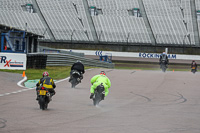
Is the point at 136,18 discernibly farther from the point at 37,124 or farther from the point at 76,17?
the point at 37,124

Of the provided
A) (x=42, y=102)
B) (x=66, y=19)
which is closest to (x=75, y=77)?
(x=42, y=102)

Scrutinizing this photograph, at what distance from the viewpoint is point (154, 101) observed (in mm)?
13617

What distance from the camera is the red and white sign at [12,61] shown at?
24.3 m

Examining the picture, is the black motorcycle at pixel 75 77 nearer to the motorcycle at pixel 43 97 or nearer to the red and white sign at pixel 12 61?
the motorcycle at pixel 43 97

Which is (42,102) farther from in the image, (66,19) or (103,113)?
(66,19)

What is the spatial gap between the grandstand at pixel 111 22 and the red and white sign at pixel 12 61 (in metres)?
30.1

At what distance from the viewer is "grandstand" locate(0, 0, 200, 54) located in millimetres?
55706

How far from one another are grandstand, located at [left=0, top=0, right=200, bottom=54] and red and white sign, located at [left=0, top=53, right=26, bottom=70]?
98.8ft

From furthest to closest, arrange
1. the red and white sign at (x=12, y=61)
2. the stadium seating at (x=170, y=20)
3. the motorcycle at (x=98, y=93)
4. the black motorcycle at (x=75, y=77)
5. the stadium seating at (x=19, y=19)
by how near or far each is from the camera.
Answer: the stadium seating at (x=19, y=19), the stadium seating at (x=170, y=20), the red and white sign at (x=12, y=61), the black motorcycle at (x=75, y=77), the motorcycle at (x=98, y=93)

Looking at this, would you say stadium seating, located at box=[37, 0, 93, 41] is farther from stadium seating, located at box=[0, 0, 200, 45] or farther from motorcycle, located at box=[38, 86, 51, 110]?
motorcycle, located at box=[38, 86, 51, 110]

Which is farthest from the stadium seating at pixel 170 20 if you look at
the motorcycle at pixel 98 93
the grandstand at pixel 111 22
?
the motorcycle at pixel 98 93

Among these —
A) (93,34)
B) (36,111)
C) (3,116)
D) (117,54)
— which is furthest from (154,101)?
(93,34)

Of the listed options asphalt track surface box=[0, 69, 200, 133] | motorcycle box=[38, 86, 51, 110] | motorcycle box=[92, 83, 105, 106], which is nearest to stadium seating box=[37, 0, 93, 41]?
asphalt track surface box=[0, 69, 200, 133]

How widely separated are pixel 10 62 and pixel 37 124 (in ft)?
56.3
